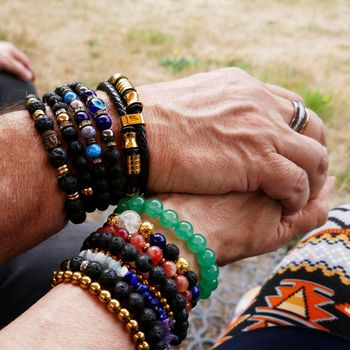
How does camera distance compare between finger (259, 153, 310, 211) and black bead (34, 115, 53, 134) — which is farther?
finger (259, 153, 310, 211)

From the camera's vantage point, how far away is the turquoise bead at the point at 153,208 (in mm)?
823

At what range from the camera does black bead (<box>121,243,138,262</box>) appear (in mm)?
733

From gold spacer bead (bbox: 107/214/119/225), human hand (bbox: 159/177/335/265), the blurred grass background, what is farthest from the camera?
the blurred grass background

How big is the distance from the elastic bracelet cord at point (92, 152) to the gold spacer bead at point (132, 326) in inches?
9.3

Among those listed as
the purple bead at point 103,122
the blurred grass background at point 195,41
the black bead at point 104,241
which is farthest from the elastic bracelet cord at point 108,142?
the blurred grass background at point 195,41

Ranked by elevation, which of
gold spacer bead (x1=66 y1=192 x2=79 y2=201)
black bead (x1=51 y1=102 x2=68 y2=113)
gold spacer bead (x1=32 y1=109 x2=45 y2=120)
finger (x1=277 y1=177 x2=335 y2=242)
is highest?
black bead (x1=51 y1=102 x2=68 y2=113)

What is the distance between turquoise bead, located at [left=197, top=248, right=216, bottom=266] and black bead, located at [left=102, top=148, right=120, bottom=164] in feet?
0.80

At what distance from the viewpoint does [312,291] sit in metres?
1.07

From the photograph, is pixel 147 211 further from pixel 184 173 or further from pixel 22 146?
pixel 22 146

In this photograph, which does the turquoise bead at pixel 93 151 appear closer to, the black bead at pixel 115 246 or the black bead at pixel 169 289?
the black bead at pixel 115 246

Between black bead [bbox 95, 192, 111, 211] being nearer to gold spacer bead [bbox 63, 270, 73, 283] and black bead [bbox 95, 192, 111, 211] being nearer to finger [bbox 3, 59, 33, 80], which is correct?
gold spacer bead [bbox 63, 270, 73, 283]

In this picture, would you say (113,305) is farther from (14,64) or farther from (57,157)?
(14,64)

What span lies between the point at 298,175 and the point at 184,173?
257 millimetres

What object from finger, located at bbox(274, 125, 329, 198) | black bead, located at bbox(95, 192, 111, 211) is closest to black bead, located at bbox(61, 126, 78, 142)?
black bead, located at bbox(95, 192, 111, 211)
